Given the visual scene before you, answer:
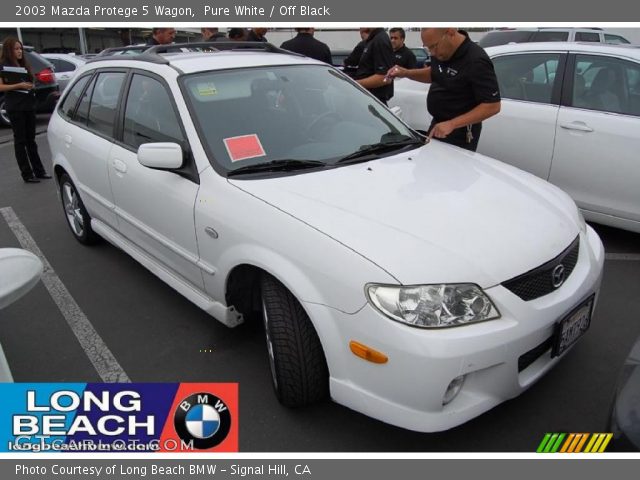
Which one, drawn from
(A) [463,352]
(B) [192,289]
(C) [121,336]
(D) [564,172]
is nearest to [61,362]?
(C) [121,336]

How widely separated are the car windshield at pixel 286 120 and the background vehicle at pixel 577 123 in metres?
1.53

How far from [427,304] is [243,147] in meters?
1.34

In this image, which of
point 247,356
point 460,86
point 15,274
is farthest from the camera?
point 460,86

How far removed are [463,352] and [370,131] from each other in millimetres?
1642

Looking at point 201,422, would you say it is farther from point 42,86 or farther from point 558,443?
point 42,86

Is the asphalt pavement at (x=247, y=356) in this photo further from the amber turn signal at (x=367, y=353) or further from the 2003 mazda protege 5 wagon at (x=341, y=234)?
the amber turn signal at (x=367, y=353)

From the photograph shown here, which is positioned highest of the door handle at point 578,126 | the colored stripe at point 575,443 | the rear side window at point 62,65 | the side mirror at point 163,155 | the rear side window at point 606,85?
the rear side window at point 606,85

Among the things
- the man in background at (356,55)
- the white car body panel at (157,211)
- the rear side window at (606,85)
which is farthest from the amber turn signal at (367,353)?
the man in background at (356,55)

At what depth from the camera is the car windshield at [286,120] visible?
279cm

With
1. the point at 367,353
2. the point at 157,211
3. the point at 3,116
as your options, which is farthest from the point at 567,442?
the point at 3,116

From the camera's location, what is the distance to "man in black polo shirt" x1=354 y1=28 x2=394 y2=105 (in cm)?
560

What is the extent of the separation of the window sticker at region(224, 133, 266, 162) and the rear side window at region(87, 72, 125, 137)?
4.13 ft

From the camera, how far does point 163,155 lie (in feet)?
8.87

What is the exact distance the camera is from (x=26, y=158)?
6688 millimetres
